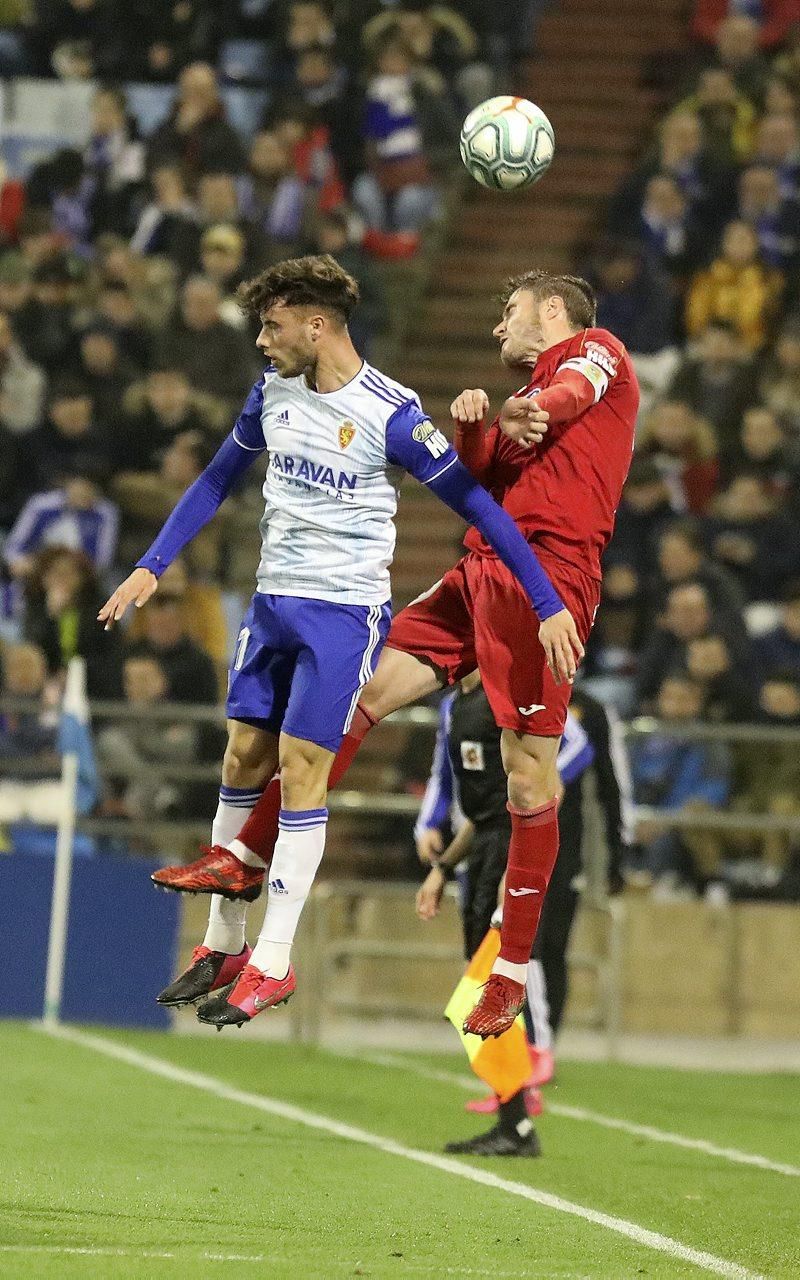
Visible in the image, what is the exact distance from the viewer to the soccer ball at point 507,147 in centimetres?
753

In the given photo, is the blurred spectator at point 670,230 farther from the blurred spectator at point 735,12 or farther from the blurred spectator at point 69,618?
the blurred spectator at point 69,618

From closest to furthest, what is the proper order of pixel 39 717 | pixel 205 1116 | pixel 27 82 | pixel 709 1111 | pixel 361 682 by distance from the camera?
pixel 361 682 < pixel 205 1116 < pixel 709 1111 < pixel 39 717 < pixel 27 82

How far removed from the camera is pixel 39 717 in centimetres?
1427

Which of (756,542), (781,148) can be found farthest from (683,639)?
(781,148)

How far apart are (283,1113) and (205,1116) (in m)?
0.42

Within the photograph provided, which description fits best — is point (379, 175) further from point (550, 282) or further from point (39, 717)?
point (550, 282)

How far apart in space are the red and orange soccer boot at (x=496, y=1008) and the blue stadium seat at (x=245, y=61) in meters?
12.6

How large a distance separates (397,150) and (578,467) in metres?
11.0

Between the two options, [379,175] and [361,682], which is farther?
[379,175]

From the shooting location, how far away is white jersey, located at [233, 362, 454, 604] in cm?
716

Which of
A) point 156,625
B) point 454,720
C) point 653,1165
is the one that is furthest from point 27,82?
point 653,1165

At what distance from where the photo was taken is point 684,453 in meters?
16.0

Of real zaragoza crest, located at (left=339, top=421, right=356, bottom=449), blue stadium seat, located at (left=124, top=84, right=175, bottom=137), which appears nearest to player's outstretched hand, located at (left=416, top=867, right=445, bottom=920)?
real zaragoza crest, located at (left=339, top=421, right=356, bottom=449)

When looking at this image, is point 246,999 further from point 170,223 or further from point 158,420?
point 170,223
